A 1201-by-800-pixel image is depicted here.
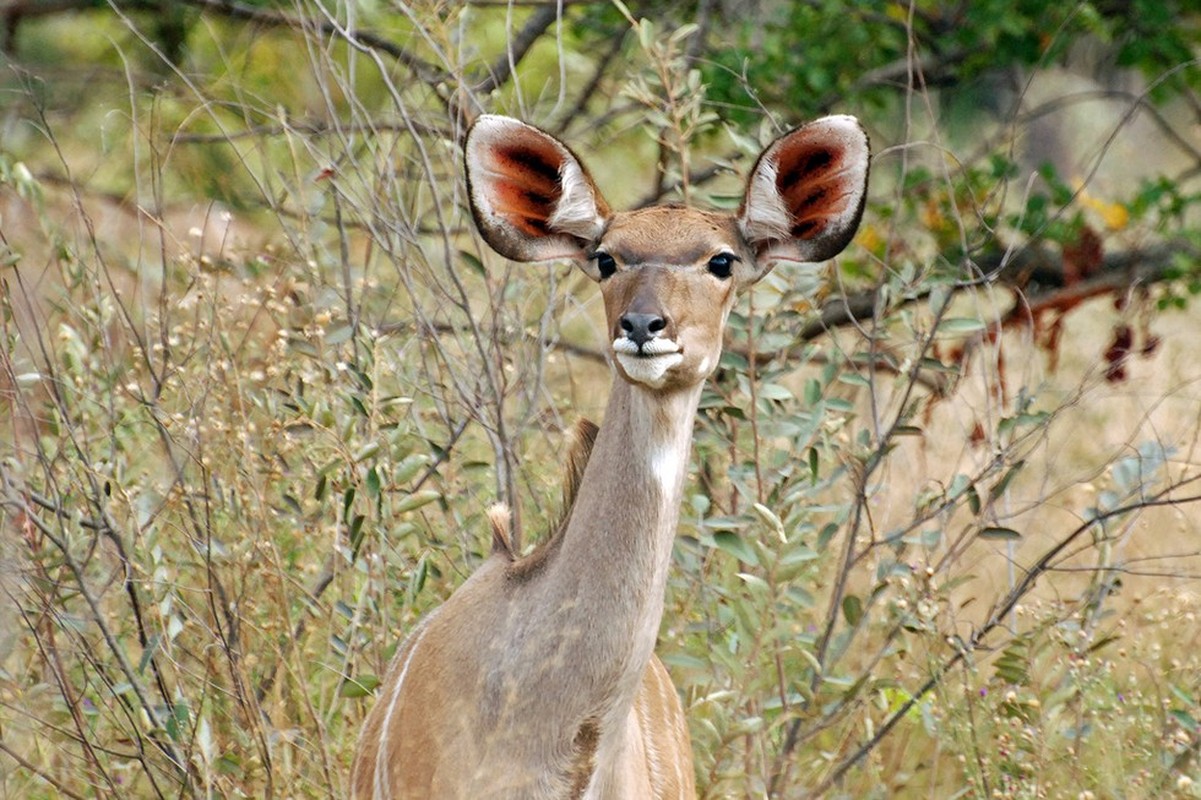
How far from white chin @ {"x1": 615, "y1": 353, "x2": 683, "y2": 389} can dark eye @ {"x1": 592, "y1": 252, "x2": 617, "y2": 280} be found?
0.31 meters

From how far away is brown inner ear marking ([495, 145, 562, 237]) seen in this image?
340cm

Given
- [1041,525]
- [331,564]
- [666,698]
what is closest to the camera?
[666,698]

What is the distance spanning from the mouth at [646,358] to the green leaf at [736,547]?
68 cm

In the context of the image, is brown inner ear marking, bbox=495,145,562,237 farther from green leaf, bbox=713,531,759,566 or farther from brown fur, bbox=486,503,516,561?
green leaf, bbox=713,531,759,566

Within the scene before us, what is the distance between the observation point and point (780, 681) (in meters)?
3.96

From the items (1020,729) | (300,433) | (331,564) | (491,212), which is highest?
(491,212)

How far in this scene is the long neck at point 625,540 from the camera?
302 centimetres

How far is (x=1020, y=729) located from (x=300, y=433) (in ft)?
5.86

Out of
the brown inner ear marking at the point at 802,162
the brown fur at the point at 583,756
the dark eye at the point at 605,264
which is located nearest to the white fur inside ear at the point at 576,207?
the dark eye at the point at 605,264

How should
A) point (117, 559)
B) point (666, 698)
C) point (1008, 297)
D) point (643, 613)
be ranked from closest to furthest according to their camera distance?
point (643, 613)
point (666, 698)
point (117, 559)
point (1008, 297)

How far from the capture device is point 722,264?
10.9 ft

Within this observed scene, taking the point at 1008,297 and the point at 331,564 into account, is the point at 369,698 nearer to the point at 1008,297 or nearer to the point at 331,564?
the point at 331,564

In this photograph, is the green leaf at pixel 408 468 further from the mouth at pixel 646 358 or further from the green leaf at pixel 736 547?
the mouth at pixel 646 358

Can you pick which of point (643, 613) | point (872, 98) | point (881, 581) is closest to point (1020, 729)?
point (881, 581)
